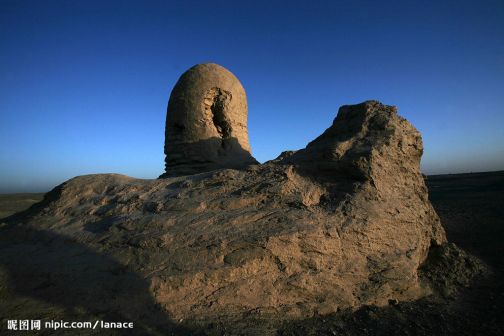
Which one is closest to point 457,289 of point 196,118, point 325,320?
point 325,320

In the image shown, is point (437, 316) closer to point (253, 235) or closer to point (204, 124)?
point (253, 235)

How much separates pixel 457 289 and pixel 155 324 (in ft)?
15.9

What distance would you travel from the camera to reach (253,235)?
4.03 m

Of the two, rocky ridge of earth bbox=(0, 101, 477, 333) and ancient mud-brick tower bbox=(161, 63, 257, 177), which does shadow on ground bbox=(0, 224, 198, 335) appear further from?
ancient mud-brick tower bbox=(161, 63, 257, 177)

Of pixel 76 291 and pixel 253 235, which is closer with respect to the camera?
pixel 76 291

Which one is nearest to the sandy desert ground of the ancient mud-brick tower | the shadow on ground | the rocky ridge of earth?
the rocky ridge of earth

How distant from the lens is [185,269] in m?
3.68

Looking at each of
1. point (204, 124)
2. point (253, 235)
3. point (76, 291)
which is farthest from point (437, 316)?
point (204, 124)

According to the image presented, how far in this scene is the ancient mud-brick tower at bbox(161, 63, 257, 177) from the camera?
7.88 m

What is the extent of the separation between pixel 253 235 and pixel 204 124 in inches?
181

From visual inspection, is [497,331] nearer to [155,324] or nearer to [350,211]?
[350,211]

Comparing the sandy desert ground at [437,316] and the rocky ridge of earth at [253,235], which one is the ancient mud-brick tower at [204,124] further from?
the sandy desert ground at [437,316]

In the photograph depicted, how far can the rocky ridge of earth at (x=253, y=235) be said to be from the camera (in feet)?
11.8

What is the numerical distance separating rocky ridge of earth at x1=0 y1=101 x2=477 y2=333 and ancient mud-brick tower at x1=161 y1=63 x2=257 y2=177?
2270 millimetres
